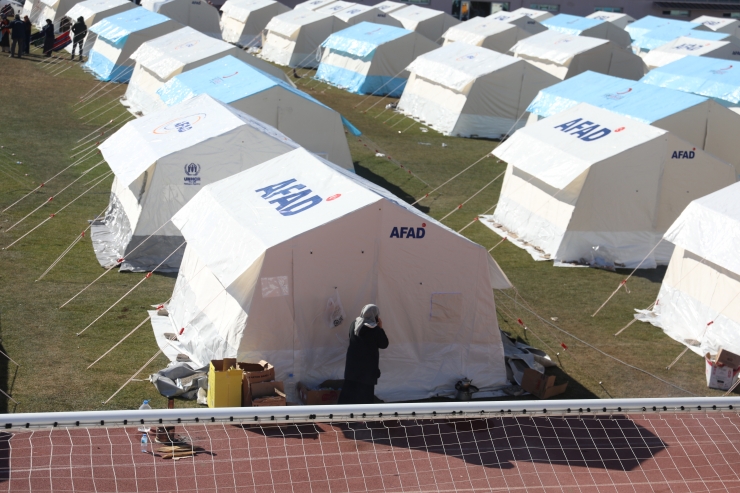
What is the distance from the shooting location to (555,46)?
2855 cm

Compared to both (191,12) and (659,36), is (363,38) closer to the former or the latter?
(191,12)

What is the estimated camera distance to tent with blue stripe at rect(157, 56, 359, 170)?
672 inches

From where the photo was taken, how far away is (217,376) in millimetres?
8516

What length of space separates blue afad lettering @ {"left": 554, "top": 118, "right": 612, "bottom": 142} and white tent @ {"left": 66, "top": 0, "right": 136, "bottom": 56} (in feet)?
70.1

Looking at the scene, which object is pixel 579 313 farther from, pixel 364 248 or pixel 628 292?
pixel 364 248

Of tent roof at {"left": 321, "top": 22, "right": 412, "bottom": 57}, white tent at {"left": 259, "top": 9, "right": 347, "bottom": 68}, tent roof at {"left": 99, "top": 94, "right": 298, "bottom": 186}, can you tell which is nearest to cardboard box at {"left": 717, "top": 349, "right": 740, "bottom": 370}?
tent roof at {"left": 99, "top": 94, "right": 298, "bottom": 186}

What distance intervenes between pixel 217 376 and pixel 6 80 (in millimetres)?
21469

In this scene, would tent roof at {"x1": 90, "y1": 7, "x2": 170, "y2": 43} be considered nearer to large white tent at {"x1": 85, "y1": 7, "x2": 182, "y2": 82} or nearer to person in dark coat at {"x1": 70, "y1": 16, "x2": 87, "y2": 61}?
large white tent at {"x1": 85, "y1": 7, "x2": 182, "y2": 82}

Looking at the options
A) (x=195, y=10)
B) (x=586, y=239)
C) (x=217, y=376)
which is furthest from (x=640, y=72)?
(x=217, y=376)

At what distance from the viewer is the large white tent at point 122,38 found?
27734 millimetres

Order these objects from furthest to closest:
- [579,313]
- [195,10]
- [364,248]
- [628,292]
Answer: [195,10] < [628,292] < [579,313] < [364,248]

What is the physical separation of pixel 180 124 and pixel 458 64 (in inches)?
490

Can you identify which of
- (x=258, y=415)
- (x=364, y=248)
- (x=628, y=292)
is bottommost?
(x=628, y=292)

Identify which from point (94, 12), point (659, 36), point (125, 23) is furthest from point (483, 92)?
point (659, 36)
